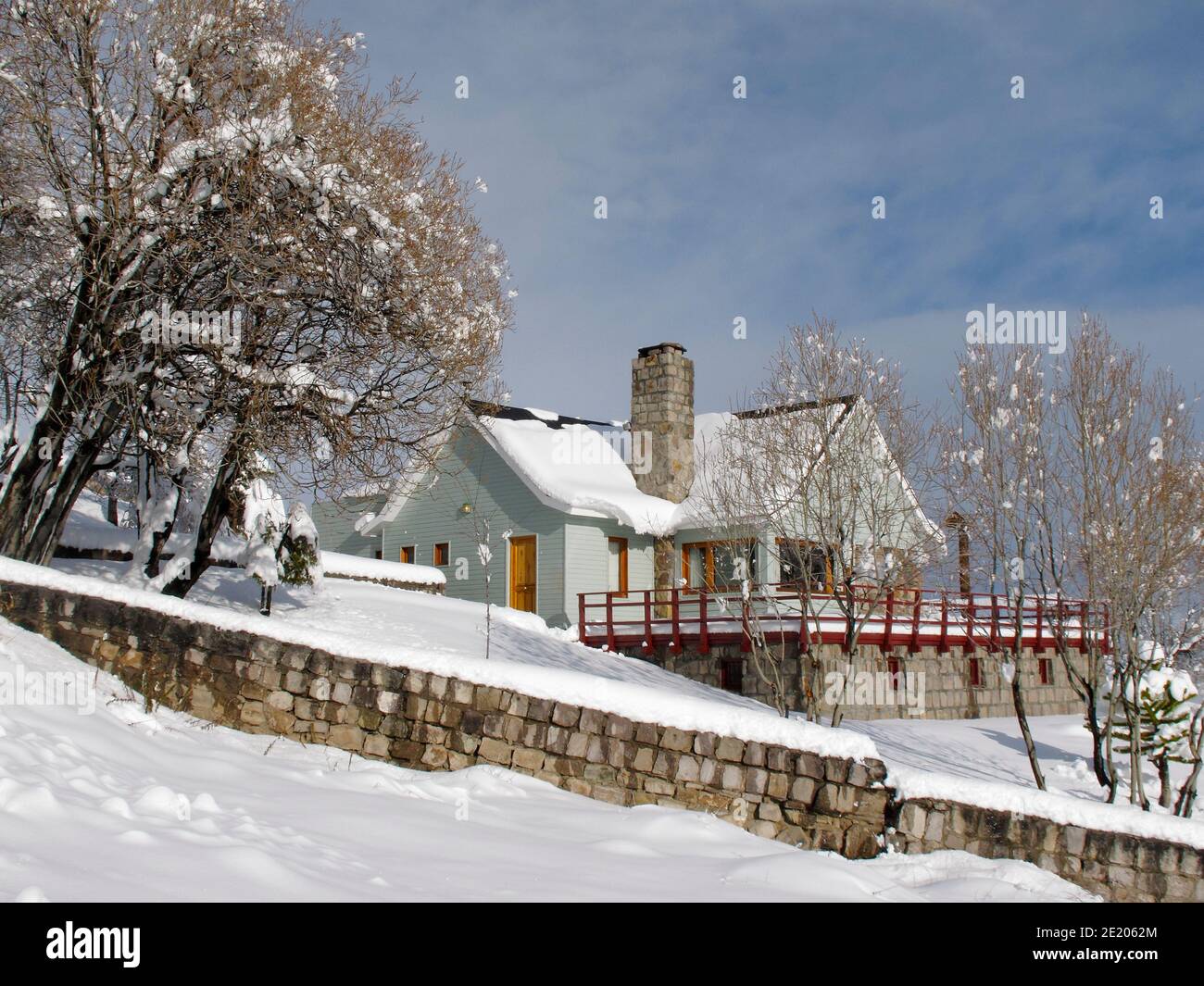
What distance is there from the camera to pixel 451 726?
27.8 feet

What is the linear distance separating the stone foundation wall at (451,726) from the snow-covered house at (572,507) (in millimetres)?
13647

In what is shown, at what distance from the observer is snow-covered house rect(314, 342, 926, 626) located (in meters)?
23.8

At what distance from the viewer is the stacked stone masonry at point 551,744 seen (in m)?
7.45

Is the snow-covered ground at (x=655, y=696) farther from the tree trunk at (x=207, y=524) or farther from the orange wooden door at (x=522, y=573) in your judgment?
the orange wooden door at (x=522, y=573)

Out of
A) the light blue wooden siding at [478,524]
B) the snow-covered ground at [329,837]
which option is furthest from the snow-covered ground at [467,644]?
the light blue wooden siding at [478,524]

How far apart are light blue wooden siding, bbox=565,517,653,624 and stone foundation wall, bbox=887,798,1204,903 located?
53.7 ft

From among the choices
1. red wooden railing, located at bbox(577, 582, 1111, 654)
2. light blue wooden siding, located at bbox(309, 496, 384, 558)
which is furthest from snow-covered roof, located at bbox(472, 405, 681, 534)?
light blue wooden siding, located at bbox(309, 496, 384, 558)

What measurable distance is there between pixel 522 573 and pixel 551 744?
1665 cm

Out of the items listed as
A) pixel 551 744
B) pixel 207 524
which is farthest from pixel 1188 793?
pixel 207 524

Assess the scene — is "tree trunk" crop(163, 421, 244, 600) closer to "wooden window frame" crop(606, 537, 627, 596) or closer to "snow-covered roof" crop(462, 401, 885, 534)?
"snow-covered roof" crop(462, 401, 885, 534)

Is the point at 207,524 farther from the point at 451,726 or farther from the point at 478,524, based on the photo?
the point at 478,524

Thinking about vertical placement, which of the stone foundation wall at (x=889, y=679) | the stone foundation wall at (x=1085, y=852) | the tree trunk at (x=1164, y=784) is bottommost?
the tree trunk at (x=1164, y=784)
